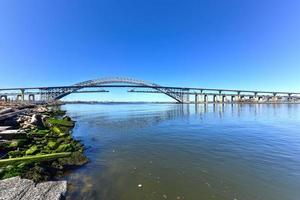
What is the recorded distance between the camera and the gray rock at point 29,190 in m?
3.45

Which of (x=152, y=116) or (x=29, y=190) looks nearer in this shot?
(x=29, y=190)

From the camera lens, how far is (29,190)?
3.70 m

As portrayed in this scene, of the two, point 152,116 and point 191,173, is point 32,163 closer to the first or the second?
point 191,173

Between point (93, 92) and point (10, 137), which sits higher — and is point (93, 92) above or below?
above

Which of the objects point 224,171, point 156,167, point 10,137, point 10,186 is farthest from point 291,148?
point 10,137

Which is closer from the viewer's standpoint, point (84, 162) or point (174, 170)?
point (174, 170)

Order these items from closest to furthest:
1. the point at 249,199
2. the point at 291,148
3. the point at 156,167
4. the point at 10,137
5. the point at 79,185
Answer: the point at 249,199 < the point at 79,185 < the point at 156,167 < the point at 10,137 < the point at 291,148

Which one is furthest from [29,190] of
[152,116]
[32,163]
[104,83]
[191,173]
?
[104,83]

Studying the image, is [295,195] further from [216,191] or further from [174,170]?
[174,170]

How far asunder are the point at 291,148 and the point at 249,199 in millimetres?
6149

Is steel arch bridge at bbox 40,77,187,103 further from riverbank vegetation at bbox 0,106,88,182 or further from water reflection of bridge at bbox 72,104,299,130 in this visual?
riverbank vegetation at bbox 0,106,88,182

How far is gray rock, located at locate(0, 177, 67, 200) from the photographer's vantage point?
136 inches

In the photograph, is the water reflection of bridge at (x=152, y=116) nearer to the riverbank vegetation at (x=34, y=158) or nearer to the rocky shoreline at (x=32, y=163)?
the riverbank vegetation at (x=34, y=158)

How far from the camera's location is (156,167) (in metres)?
6.24
